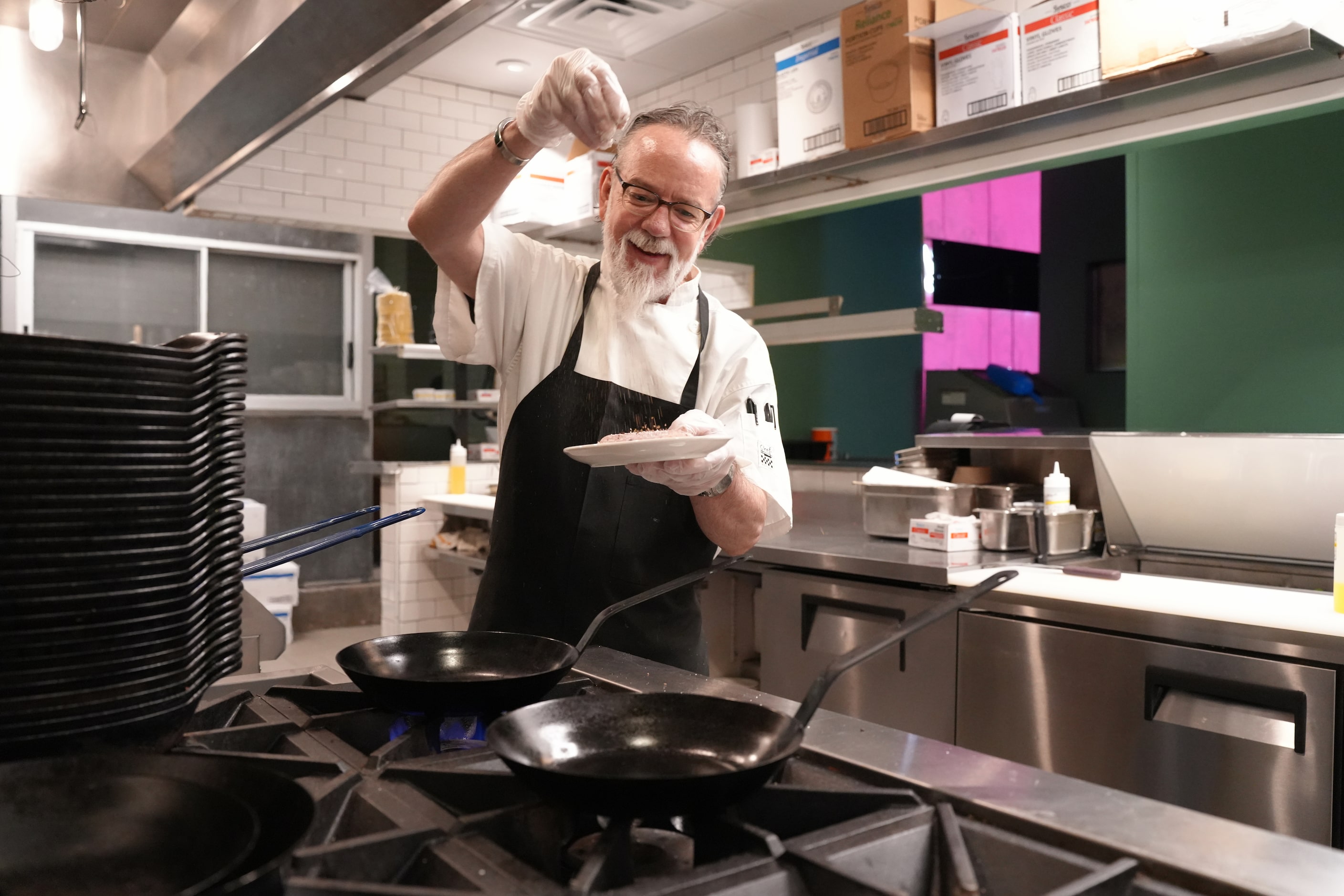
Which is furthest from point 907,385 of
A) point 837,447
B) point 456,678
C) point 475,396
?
point 456,678

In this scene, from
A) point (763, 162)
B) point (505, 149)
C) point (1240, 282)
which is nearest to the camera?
point (505, 149)

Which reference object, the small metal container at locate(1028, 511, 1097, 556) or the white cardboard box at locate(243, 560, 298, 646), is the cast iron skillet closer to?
the small metal container at locate(1028, 511, 1097, 556)

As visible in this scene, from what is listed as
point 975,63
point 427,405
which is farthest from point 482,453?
point 975,63

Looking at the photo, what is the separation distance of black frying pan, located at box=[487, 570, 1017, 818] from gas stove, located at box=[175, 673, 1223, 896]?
36 millimetres

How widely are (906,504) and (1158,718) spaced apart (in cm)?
112

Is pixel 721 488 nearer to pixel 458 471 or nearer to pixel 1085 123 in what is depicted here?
pixel 1085 123

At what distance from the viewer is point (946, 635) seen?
99.3 inches

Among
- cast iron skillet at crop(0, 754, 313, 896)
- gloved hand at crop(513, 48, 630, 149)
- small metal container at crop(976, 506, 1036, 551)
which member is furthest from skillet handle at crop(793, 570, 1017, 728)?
small metal container at crop(976, 506, 1036, 551)

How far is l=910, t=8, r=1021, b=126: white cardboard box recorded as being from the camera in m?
3.03

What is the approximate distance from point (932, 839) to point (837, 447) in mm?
4485

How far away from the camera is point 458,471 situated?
16.2ft

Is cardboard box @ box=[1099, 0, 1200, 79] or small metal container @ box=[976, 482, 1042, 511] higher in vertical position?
cardboard box @ box=[1099, 0, 1200, 79]

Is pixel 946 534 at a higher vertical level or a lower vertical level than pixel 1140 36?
lower

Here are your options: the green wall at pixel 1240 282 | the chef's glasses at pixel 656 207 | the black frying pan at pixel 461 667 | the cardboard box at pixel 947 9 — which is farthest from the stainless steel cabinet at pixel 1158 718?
the cardboard box at pixel 947 9
